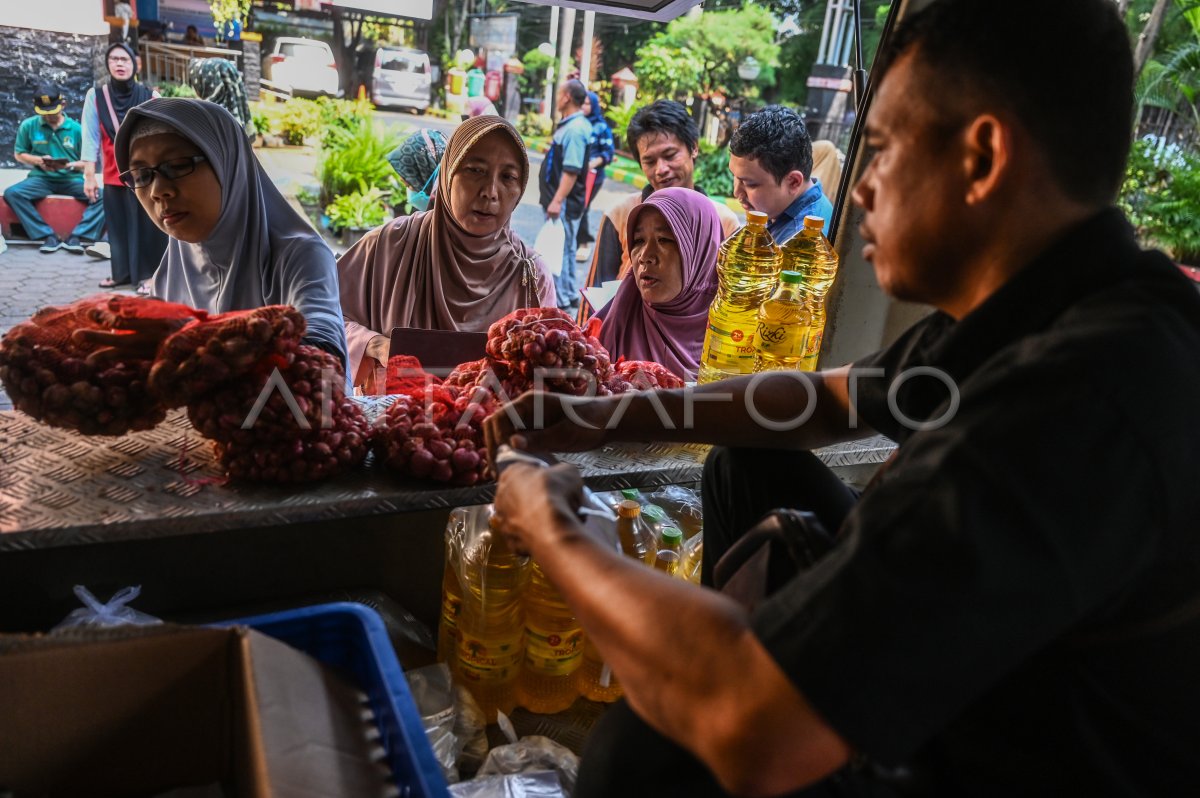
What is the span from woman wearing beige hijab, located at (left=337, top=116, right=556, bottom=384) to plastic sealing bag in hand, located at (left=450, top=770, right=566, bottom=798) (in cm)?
210

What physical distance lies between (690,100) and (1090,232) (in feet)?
52.6

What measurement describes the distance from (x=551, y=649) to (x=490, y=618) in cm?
18

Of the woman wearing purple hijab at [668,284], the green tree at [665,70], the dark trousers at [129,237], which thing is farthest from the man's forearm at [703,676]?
the green tree at [665,70]

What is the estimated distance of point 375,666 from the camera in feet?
4.74

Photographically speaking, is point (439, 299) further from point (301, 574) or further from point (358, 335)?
point (301, 574)

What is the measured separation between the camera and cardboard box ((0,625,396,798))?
1242 millimetres

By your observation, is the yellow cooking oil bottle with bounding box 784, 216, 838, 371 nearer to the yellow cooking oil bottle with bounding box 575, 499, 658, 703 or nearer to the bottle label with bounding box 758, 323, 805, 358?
the bottle label with bounding box 758, 323, 805, 358

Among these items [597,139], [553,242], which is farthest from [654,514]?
[597,139]

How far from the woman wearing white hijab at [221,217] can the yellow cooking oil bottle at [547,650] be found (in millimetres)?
877

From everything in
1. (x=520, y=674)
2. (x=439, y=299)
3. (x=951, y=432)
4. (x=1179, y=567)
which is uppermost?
(x=951, y=432)

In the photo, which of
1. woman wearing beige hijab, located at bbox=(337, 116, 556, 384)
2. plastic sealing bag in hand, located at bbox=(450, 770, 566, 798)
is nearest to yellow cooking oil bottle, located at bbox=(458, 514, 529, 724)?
plastic sealing bag in hand, located at bbox=(450, 770, 566, 798)

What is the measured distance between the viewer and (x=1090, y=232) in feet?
3.31

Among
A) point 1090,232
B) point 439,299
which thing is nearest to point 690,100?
point 439,299

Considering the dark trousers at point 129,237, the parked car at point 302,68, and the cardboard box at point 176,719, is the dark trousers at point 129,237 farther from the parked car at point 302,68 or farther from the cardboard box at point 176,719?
the cardboard box at point 176,719
